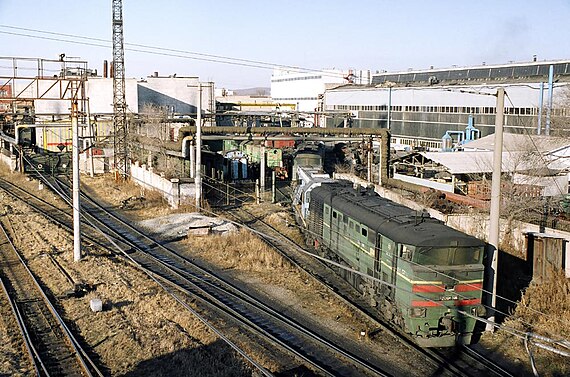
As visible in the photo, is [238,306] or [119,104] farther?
A: [119,104]

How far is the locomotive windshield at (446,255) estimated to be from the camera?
13539 millimetres

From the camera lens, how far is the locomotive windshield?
44.4 feet

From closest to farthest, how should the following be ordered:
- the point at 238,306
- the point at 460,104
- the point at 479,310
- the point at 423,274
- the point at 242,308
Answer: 1. the point at 423,274
2. the point at 479,310
3. the point at 242,308
4. the point at 238,306
5. the point at 460,104

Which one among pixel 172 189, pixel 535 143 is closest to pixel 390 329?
pixel 535 143

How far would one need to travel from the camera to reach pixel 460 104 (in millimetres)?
45500

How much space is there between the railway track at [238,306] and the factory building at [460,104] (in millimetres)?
21125

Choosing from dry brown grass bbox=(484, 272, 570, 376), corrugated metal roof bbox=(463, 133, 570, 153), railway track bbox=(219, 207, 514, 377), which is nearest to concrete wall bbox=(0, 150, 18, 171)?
railway track bbox=(219, 207, 514, 377)

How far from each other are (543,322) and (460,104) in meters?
32.4

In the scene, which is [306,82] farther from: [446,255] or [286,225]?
[446,255]

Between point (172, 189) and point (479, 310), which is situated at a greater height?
point (172, 189)

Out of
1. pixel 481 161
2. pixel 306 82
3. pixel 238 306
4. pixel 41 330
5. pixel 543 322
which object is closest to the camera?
pixel 41 330

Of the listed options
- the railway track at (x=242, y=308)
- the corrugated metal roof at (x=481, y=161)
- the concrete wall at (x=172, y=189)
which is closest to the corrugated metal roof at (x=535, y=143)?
the corrugated metal roof at (x=481, y=161)

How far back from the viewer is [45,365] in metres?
13.0

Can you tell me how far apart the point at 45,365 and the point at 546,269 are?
15.0 metres
